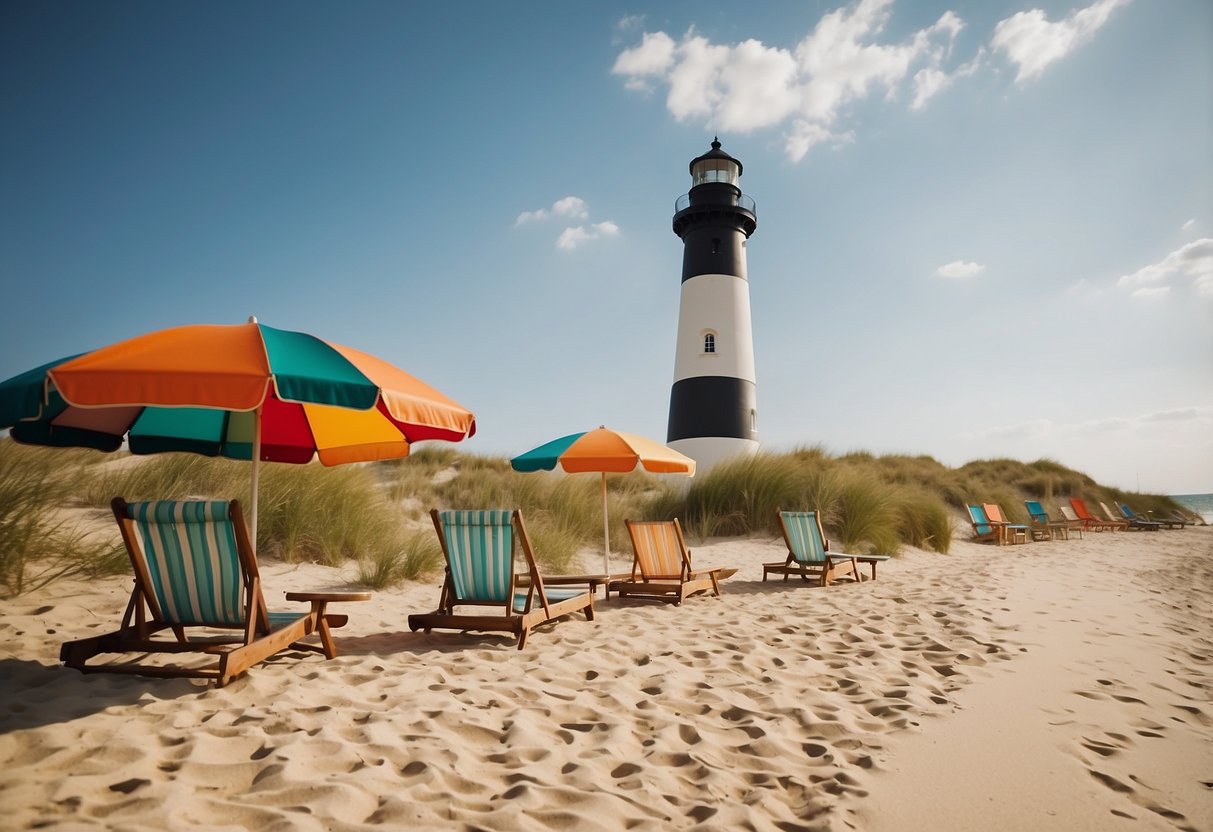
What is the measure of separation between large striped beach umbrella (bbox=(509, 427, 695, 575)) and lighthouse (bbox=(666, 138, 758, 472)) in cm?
1108

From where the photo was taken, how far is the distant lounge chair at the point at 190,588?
11.8 feet

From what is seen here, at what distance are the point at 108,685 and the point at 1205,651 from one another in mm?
6762

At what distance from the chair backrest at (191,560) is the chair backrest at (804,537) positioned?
6.02 meters

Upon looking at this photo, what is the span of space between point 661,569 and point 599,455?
1.61 m

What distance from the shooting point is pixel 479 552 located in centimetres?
509

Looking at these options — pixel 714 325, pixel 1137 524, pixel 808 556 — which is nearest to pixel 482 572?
pixel 808 556

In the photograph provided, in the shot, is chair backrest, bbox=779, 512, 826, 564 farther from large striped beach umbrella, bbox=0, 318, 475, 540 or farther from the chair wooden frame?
the chair wooden frame

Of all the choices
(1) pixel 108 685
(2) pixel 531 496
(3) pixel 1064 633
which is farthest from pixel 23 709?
(2) pixel 531 496

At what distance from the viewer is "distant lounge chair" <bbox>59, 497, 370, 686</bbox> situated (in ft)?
11.8

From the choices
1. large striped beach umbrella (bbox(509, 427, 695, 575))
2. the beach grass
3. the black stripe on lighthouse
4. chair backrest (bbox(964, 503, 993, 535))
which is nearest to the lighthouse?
the black stripe on lighthouse

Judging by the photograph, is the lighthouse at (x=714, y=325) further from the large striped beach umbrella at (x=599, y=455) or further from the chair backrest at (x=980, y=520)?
the large striped beach umbrella at (x=599, y=455)

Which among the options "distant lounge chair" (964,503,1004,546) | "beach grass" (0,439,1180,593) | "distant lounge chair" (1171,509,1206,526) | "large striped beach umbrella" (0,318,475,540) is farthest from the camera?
"distant lounge chair" (1171,509,1206,526)

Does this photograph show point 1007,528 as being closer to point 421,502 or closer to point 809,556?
point 809,556

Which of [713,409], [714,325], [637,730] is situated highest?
[714,325]
